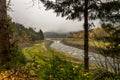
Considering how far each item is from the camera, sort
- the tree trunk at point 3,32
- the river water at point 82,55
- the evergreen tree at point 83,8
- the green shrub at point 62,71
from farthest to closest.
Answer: the evergreen tree at point 83,8
the tree trunk at point 3,32
the green shrub at point 62,71
the river water at point 82,55

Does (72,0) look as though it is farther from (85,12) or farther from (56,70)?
(56,70)

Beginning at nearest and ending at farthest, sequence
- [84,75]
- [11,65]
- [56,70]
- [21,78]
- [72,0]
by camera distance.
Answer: [84,75], [56,70], [21,78], [11,65], [72,0]

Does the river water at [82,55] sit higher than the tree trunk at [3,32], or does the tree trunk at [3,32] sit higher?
the tree trunk at [3,32]

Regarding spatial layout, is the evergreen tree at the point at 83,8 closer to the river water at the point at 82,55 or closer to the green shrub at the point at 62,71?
the river water at the point at 82,55

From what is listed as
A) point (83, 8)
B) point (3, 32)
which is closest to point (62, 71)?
point (3, 32)

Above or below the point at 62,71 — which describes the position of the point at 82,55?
below

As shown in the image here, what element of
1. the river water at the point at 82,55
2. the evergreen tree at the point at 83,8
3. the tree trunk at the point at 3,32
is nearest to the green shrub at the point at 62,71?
the river water at the point at 82,55

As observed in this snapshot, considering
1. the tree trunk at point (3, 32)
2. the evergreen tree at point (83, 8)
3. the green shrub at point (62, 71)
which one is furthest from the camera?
the evergreen tree at point (83, 8)

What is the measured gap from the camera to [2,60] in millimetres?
9156

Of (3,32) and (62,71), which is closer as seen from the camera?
(62,71)

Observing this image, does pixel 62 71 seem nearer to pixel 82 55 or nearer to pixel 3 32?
pixel 3 32

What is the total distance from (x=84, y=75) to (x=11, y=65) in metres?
4.06

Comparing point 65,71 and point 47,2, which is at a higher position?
point 47,2

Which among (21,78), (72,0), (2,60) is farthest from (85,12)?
(21,78)
